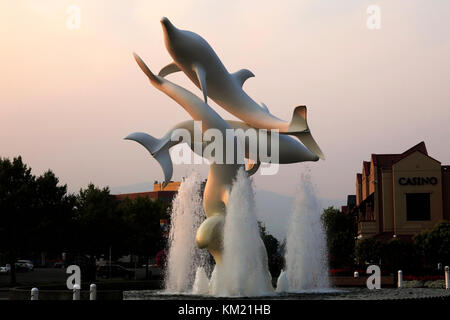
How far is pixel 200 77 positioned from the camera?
2406 cm

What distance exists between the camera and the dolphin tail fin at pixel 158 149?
24016 millimetres

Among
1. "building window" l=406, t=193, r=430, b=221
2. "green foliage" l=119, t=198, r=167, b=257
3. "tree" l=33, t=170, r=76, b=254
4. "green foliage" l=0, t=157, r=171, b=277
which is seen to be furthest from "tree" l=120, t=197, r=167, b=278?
"building window" l=406, t=193, r=430, b=221

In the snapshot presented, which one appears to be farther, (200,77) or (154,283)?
(154,283)

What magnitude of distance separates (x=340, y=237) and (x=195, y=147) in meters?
39.8

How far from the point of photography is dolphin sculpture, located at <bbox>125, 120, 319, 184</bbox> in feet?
79.0

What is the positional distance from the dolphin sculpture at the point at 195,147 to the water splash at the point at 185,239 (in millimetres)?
3973

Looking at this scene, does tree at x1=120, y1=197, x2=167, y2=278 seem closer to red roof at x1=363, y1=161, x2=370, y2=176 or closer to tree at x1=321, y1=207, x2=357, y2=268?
tree at x1=321, y1=207, x2=357, y2=268

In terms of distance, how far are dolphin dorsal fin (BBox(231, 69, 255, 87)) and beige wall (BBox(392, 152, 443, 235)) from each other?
113 ft

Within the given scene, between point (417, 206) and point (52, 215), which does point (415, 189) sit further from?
point (52, 215)

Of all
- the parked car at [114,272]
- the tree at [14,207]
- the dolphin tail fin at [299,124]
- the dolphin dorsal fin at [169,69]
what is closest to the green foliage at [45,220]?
the tree at [14,207]
